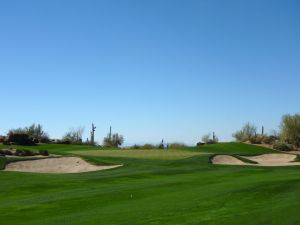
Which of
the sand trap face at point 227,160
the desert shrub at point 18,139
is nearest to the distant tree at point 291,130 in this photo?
the sand trap face at point 227,160

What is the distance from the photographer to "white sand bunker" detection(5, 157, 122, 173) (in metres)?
39.8

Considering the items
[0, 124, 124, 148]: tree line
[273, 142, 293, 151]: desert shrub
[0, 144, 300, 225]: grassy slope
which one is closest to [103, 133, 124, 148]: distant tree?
[0, 124, 124, 148]: tree line

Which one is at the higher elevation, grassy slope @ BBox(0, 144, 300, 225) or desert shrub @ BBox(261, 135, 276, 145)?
desert shrub @ BBox(261, 135, 276, 145)

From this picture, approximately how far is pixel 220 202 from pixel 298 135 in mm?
65517

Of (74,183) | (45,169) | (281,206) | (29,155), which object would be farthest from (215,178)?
(29,155)

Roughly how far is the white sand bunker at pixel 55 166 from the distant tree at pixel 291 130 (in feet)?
148

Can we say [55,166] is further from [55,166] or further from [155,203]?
[155,203]

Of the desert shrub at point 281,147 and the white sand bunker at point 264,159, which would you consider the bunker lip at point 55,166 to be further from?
the desert shrub at point 281,147

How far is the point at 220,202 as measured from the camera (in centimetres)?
1630

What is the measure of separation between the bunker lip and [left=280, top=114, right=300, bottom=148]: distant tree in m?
45.1

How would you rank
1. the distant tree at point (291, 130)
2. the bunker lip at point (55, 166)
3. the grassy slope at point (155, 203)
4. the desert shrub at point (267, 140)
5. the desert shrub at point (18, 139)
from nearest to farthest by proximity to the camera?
the grassy slope at point (155, 203), the bunker lip at point (55, 166), the desert shrub at point (18, 139), the desert shrub at point (267, 140), the distant tree at point (291, 130)

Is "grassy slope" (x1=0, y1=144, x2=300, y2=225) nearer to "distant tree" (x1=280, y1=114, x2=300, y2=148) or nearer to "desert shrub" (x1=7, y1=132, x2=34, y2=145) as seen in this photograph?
"desert shrub" (x1=7, y1=132, x2=34, y2=145)

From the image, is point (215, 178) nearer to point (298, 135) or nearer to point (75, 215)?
point (75, 215)

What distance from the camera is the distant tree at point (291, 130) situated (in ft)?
256
